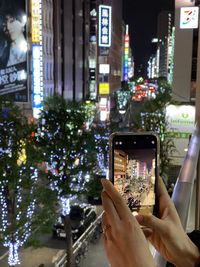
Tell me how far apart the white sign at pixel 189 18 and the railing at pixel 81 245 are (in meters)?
7.78

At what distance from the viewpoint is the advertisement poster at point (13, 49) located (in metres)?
16.8

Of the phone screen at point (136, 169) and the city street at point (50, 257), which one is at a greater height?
the phone screen at point (136, 169)

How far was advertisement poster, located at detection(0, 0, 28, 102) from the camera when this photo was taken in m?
16.8

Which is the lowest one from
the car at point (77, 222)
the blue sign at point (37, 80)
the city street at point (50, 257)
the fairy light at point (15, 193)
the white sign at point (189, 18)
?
the city street at point (50, 257)

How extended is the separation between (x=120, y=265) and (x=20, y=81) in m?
16.9

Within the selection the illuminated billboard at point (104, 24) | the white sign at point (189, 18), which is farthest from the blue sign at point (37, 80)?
the illuminated billboard at point (104, 24)

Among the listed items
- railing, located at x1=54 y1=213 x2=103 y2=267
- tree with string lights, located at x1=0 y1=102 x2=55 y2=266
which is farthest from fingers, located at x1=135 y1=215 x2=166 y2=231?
railing, located at x1=54 y1=213 x2=103 y2=267

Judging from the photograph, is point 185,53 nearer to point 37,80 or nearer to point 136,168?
point 37,80

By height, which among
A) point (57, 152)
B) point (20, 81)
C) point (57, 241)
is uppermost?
point (20, 81)

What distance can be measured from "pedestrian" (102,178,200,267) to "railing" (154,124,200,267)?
0.06 meters

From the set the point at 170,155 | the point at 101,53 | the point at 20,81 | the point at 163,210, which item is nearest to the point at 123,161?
the point at 163,210

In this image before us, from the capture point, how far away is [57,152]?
8.84 metres

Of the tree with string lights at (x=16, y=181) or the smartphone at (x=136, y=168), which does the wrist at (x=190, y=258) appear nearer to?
the smartphone at (x=136, y=168)

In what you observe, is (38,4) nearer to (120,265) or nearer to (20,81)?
(20,81)
